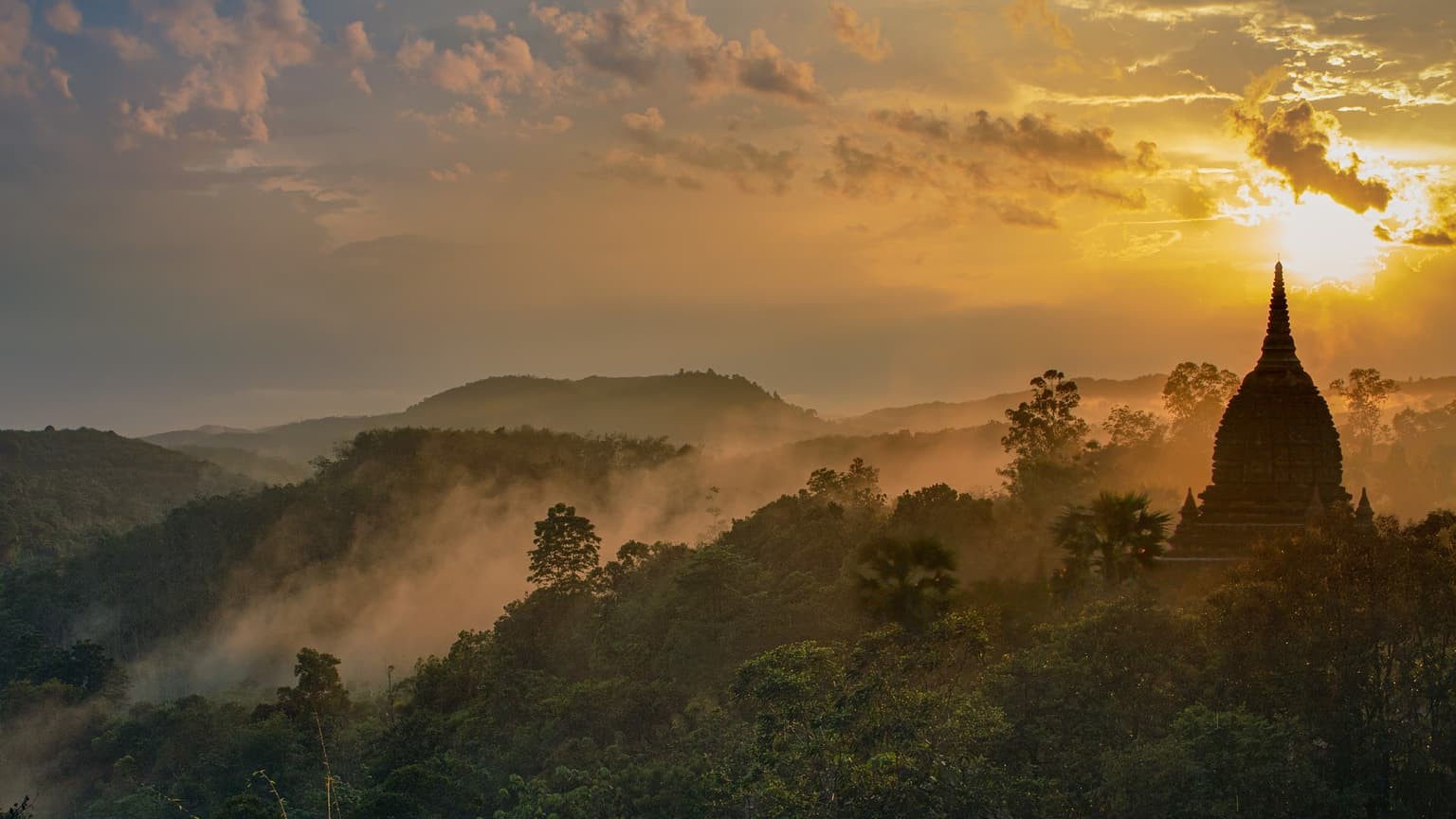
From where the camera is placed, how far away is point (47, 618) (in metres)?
126

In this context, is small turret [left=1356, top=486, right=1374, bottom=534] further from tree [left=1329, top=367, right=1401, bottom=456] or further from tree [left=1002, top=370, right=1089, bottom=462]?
tree [left=1329, top=367, right=1401, bottom=456]

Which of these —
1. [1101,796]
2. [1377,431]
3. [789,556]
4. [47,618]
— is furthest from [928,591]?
[47,618]

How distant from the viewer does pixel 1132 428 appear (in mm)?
99938

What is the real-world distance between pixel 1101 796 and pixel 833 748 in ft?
25.5

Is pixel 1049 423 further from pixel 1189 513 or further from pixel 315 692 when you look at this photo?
pixel 315 692

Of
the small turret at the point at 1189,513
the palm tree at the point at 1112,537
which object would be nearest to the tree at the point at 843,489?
the small turret at the point at 1189,513

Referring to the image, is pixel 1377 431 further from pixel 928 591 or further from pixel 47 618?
pixel 47 618

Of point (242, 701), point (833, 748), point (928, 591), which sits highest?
point (928, 591)

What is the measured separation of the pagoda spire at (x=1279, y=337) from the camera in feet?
193

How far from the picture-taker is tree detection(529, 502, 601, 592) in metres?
79.1

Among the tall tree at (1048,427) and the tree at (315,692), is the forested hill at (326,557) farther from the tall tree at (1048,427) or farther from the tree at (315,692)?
the tall tree at (1048,427)

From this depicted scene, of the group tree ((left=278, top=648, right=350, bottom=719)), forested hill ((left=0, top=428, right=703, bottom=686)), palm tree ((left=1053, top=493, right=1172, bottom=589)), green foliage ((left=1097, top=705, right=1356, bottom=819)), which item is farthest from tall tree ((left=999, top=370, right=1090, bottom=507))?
forested hill ((left=0, top=428, right=703, bottom=686))

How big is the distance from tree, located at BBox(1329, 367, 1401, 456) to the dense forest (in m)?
8.52

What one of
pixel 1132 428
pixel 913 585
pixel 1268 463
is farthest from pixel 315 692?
pixel 1132 428
